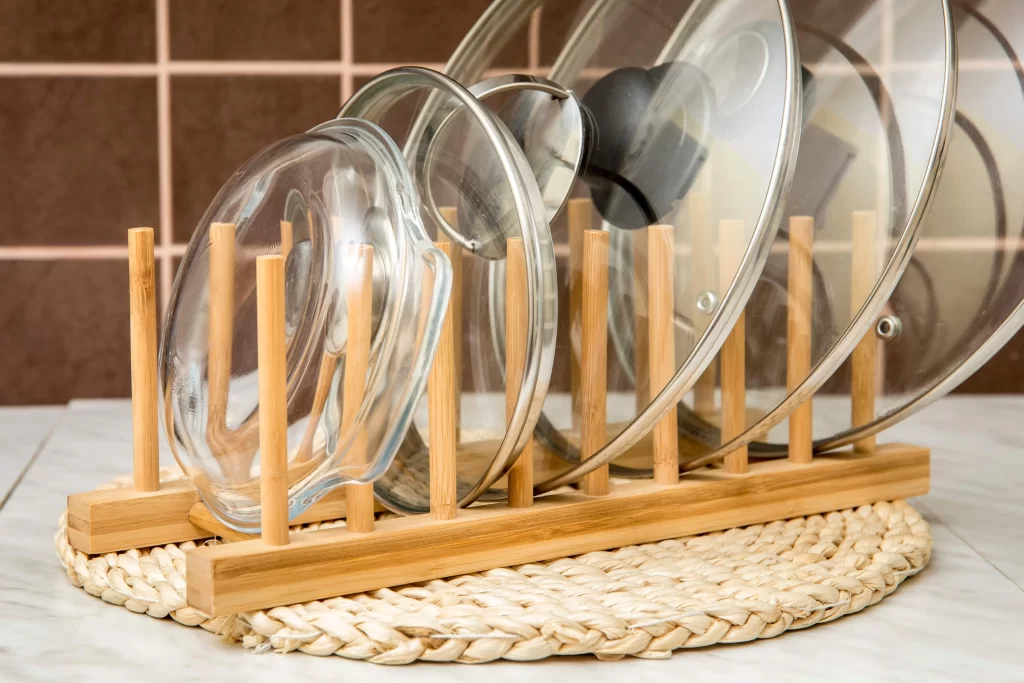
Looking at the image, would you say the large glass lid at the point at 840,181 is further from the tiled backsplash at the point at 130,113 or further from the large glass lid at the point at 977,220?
the tiled backsplash at the point at 130,113

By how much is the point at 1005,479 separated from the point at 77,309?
33.9 inches

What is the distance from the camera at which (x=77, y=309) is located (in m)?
1.16

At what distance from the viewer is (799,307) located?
24.3 inches

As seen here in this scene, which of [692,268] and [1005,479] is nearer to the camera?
[692,268]

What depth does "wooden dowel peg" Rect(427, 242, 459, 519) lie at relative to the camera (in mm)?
515

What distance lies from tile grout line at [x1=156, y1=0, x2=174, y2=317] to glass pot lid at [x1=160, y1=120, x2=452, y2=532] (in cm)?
63

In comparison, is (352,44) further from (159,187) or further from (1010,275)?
(1010,275)

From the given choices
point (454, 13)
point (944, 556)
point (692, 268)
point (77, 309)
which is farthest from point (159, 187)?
point (944, 556)

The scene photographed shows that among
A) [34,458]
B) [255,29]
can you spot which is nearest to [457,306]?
[34,458]

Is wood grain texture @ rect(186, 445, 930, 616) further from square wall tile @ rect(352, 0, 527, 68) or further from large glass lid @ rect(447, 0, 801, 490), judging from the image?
square wall tile @ rect(352, 0, 527, 68)

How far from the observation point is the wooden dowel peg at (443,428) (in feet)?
1.69

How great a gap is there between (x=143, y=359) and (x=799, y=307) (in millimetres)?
339

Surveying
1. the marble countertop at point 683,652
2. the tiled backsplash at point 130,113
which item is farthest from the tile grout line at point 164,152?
the marble countertop at point 683,652

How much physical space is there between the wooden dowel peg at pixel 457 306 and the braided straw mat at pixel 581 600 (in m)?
0.09
